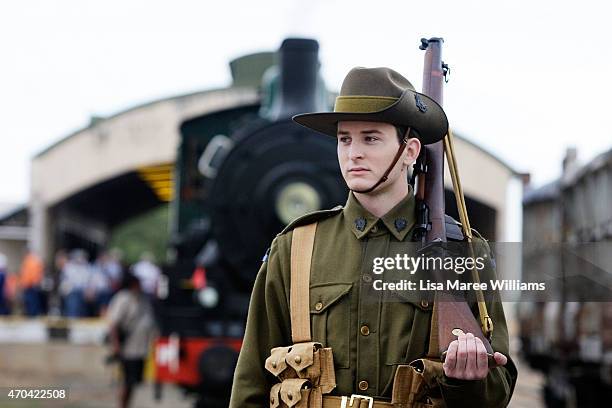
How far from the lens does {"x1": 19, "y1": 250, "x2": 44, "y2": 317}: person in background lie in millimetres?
19625

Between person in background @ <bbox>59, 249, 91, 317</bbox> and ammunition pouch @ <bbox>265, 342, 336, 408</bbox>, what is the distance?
52.9 ft

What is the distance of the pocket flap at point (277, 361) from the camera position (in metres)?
2.80

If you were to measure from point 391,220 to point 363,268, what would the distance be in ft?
0.50

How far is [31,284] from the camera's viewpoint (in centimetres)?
1972

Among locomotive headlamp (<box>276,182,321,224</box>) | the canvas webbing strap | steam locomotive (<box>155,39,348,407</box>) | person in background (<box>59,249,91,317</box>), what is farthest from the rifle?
person in background (<box>59,249,91,317</box>)

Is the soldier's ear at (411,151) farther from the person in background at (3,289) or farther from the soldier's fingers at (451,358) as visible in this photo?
the person in background at (3,289)

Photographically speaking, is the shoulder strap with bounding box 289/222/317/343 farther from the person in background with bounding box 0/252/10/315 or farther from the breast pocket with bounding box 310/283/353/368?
the person in background with bounding box 0/252/10/315

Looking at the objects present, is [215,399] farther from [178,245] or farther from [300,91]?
[300,91]

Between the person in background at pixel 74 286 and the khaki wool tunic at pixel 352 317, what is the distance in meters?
16.0

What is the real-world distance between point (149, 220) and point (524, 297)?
6132cm

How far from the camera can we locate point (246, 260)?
9.61 metres

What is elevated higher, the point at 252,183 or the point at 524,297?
the point at 252,183

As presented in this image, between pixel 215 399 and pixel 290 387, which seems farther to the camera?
pixel 215 399

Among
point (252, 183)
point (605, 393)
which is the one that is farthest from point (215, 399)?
point (605, 393)
